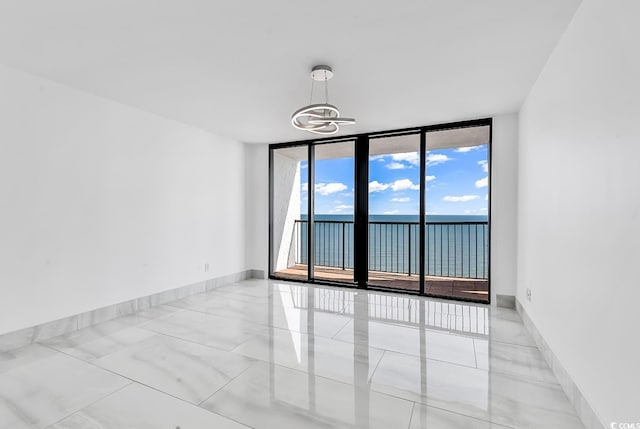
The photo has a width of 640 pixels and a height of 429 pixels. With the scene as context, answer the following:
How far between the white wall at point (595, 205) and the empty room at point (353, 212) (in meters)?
0.01

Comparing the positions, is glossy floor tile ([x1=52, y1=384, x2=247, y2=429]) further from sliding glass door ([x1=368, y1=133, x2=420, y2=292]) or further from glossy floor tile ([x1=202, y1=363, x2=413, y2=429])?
sliding glass door ([x1=368, y1=133, x2=420, y2=292])

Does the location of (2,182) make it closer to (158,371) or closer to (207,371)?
(158,371)

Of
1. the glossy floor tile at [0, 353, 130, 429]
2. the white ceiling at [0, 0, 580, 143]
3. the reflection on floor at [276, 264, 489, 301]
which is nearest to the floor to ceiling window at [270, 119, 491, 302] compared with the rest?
the reflection on floor at [276, 264, 489, 301]

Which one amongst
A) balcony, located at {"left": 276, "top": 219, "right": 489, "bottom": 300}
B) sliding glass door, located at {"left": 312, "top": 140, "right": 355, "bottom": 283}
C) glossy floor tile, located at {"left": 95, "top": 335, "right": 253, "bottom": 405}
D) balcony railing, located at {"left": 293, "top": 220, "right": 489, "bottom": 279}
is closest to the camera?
glossy floor tile, located at {"left": 95, "top": 335, "right": 253, "bottom": 405}

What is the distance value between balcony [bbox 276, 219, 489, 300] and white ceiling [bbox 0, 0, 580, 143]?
2725 mm

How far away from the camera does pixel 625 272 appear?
1.29m

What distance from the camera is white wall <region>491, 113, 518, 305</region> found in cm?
368

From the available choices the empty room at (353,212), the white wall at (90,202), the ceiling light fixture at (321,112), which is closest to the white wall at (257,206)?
the empty room at (353,212)

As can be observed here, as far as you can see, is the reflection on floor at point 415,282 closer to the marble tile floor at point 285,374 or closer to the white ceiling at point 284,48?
the marble tile floor at point 285,374

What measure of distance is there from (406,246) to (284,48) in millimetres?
4627

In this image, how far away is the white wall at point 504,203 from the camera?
12.1 feet

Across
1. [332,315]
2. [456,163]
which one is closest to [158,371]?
[332,315]

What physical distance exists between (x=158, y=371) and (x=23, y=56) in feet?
8.61

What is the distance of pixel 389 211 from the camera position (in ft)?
24.0
